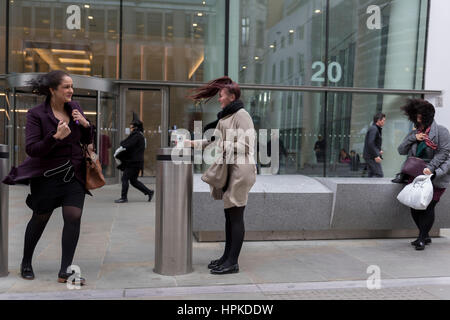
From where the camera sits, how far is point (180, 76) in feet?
44.8

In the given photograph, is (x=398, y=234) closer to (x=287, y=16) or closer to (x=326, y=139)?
(x=326, y=139)

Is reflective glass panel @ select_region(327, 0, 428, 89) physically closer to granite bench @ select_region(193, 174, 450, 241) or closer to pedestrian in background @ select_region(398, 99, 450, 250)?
pedestrian in background @ select_region(398, 99, 450, 250)

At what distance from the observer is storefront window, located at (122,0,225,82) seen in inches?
530

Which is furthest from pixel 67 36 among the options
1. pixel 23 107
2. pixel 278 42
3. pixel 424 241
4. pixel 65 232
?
pixel 424 241

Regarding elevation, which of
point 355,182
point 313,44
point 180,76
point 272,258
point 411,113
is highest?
point 313,44

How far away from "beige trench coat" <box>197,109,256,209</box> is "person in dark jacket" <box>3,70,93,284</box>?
4.31ft

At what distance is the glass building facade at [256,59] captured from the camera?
13164 millimetres

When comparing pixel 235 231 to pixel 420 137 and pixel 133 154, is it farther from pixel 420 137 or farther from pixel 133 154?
pixel 133 154

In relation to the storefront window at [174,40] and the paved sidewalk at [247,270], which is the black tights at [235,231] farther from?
the storefront window at [174,40]

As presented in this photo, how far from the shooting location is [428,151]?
18.4ft

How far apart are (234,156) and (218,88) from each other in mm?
752
